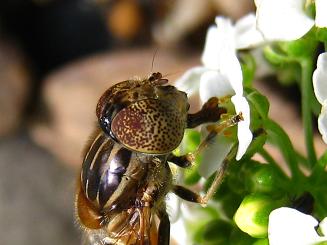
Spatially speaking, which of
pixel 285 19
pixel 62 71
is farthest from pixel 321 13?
pixel 62 71

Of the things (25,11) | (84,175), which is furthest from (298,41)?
(25,11)

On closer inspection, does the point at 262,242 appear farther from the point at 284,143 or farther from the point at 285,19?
the point at 285,19

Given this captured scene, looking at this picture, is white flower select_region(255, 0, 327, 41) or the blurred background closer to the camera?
white flower select_region(255, 0, 327, 41)

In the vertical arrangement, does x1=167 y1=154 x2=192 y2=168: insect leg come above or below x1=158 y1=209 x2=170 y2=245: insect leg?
above

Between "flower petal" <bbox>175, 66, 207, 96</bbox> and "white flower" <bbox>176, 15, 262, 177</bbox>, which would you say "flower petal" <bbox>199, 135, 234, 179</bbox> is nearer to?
"white flower" <bbox>176, 15, 262, 177</bbox>

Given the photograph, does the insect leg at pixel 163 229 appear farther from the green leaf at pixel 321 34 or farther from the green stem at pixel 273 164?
the green leaf at pixel 321 34

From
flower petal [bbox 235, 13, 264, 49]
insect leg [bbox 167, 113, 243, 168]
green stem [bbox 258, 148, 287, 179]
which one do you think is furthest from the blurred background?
insect leg [bbox 167, 113, 243, 168]

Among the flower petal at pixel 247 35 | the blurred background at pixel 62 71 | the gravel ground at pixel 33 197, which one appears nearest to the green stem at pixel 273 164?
the flower petal at pixel 247 35

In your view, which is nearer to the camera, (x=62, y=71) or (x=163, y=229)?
(x=163, y=229)
